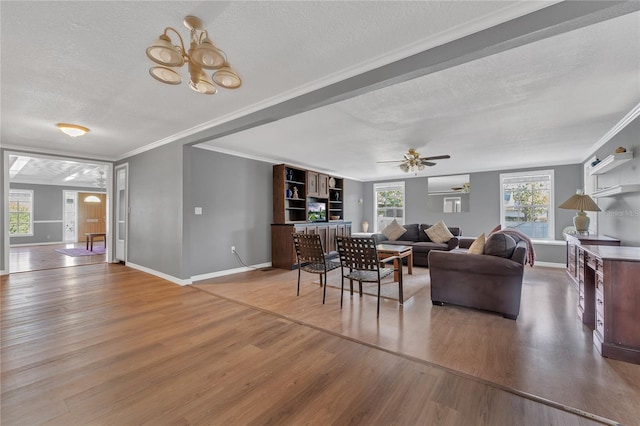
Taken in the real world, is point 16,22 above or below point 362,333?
above

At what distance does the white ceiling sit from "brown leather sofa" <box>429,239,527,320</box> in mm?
1770

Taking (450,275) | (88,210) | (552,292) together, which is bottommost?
(552,292)

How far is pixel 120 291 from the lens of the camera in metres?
4.07

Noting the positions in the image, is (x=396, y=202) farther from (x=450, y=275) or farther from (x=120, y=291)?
(x=120, y=291)

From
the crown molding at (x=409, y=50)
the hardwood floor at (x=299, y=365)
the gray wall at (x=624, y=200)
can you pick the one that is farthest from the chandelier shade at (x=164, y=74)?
the gray wall at (x=624, y=200)

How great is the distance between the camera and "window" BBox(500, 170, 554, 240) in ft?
21.3

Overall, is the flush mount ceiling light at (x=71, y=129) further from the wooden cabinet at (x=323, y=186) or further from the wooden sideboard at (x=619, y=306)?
the wooden sideboard at (x=619, y=306)

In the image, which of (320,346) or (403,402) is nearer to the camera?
(403,402)

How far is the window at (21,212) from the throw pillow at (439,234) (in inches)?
523

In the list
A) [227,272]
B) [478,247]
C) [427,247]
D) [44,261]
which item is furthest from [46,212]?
[478,247]

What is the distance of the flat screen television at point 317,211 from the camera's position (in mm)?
6984

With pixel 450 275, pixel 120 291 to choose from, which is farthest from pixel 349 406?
pixel 120 291

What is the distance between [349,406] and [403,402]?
0.34 meters

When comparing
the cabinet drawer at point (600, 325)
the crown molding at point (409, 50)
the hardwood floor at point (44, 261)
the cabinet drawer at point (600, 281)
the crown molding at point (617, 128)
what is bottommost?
the hardwood floor at point (44, 261)
